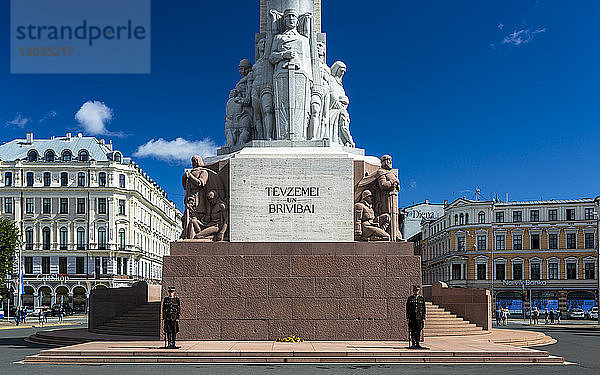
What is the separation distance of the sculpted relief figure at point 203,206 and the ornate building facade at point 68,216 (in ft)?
182

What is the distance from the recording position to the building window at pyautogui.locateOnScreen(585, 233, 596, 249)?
75.6m

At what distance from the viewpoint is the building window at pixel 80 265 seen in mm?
73812

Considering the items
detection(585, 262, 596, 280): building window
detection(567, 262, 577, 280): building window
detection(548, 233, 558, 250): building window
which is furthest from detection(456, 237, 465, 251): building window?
detection(585, 262, 596, 280): building window

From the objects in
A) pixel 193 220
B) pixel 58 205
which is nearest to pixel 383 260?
pixel 193 220

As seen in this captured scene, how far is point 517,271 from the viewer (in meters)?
78.4

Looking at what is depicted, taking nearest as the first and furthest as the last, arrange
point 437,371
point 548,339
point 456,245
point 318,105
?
1. point 437,371
2. point 318,105
3. point 548,339
4. point 456,245

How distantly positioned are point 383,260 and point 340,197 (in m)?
2.52

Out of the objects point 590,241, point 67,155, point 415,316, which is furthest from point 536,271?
point 415,316

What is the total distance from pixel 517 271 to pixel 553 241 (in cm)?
505

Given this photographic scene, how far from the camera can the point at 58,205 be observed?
74500 mm

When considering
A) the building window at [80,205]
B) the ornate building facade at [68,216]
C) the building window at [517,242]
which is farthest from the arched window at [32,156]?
the building window at [517,242]

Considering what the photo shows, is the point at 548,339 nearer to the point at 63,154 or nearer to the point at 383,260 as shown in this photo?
the point at 383,260

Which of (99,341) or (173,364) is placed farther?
(99,341)

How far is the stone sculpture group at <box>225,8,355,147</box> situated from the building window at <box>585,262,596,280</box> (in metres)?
58.9
